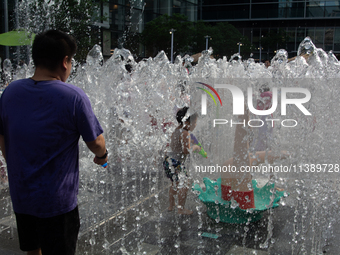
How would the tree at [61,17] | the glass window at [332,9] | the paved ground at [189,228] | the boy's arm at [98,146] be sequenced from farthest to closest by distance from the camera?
1. the glass window at [332,9]
2. the tree at [61,17]
3. the paved ground at [189,228]
4. the boy's arm at [98,146]

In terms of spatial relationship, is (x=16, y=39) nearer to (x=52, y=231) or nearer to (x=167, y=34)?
(x=52, y=231)

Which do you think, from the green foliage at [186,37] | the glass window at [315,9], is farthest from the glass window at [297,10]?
the green foliage at [186,37]

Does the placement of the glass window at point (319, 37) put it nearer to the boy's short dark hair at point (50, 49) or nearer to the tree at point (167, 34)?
the tree at point (167, 34)

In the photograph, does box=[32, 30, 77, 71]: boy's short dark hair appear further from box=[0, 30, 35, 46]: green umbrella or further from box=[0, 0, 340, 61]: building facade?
box=[0, 0, 340, 61]: building facade

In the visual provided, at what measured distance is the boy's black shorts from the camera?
1.84 meters

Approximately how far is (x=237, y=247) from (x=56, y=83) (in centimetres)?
226

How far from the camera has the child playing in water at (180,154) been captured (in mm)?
3922

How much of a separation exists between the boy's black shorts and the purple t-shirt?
42 mm

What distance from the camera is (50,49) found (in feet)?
6.19

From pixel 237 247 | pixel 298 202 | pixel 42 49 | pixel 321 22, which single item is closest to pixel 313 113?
pixel 298 202

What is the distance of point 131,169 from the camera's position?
→ 6.38m

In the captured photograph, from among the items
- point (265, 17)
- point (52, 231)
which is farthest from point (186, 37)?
point (52, 231)

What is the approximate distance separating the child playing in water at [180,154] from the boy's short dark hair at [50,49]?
215 cm

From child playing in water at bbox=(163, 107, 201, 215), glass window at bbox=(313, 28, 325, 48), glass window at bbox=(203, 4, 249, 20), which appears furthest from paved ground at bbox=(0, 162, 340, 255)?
glass window at bbox=(203, 4, 249, 20)
